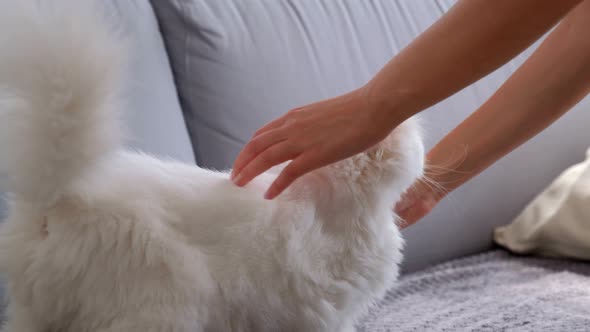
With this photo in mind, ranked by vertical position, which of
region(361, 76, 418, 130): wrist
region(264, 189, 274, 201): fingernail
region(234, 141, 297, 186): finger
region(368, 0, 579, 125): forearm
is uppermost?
region(368, 0, 579, 125): forearm

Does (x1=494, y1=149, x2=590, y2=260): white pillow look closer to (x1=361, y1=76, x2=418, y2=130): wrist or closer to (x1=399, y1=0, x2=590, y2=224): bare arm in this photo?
(x1=399, y1=0, x2=590, y2=224): bare arm

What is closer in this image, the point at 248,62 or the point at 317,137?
the point at 317,137

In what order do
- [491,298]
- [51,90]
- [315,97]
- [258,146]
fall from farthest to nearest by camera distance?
[315,97] → [491,298] → [258,146] → [51,90]

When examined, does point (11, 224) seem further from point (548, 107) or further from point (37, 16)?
point (548, 107)

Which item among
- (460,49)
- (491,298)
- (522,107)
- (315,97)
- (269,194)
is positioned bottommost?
(491,298)

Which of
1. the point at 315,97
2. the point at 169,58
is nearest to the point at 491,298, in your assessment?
the point at 315,97

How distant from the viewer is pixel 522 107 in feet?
3.12

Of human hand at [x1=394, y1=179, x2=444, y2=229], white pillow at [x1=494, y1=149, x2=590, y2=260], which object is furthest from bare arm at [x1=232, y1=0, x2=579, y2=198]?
white pillow at [x1=494, y1=149, x2=590, y2=260]

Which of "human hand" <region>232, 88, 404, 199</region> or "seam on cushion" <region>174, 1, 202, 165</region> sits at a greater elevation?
"human hand" <region>232, 88, 404, 199</region>

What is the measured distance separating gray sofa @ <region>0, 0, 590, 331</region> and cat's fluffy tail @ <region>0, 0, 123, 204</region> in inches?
12.6

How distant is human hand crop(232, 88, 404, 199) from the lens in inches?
25.3

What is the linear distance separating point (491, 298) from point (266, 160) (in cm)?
59

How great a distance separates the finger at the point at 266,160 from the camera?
677mm

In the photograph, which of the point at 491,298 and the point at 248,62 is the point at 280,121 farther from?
the point at 491,298
